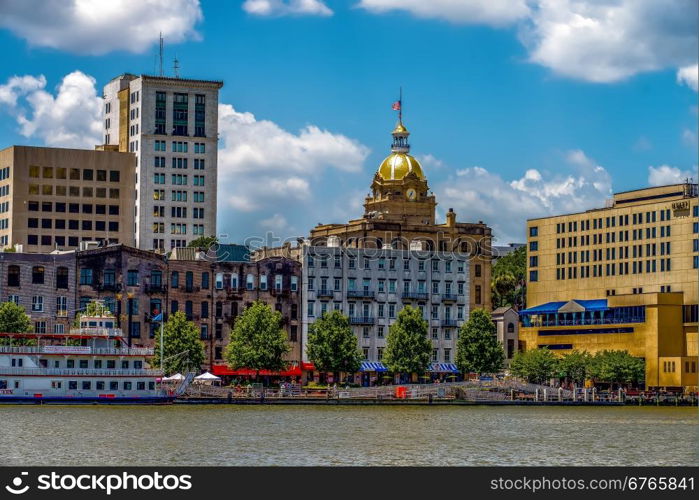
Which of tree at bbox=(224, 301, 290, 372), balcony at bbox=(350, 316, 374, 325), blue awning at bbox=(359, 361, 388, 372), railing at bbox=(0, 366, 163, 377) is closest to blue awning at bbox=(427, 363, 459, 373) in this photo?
blue awning at bbox=(359, 361, 388, 372)

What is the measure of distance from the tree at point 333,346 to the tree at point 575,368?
24768 mm

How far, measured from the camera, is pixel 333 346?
17725 centimetres

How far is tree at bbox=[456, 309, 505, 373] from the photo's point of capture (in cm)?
18712

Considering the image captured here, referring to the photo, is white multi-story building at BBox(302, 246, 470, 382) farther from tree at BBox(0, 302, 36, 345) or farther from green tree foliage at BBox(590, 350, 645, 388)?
tree at BBox(0, 302, 36, 345)

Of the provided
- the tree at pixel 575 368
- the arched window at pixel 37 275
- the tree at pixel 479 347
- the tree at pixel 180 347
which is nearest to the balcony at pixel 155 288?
the tree at pixel 180 347

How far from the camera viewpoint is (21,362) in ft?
470

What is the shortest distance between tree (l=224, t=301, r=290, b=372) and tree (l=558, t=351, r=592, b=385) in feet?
114

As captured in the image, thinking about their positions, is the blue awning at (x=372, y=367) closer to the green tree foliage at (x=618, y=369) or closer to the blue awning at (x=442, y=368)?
the blue awning at (x=442, y=368)

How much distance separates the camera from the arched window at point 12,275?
16862 cm

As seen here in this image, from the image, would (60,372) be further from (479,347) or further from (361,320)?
(479,347)

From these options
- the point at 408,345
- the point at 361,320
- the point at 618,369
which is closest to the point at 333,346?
the point at 408,345

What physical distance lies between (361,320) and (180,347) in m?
30.7
